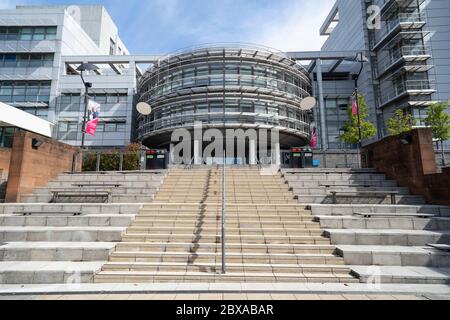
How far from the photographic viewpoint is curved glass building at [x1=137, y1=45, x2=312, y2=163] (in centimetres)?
3228

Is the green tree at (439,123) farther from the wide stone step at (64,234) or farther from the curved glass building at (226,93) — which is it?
the wide stone step at (64,234)

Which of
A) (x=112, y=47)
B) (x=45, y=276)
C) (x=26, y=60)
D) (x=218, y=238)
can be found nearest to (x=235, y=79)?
(x=218, y=238)

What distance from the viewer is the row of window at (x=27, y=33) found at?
40688 mm

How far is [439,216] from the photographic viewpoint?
377 inches

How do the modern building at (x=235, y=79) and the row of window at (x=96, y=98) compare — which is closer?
the modern building at (x=235, y=79)

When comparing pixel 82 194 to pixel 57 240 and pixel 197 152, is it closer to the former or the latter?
pixel 57 240

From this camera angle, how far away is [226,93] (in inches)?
1284

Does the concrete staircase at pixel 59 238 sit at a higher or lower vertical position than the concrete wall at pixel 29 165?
lower

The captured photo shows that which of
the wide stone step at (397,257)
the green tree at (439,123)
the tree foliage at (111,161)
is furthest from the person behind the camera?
the green tree at (439,123)

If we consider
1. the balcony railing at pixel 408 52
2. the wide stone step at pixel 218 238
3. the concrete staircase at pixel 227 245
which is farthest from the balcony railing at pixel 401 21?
the wide stone step at pixel 218 238

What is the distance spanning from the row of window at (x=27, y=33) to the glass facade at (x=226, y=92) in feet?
66.7

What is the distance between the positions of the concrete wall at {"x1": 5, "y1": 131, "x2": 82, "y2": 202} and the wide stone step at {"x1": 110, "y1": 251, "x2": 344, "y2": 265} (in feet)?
26.1

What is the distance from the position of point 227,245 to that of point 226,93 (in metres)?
27.1
